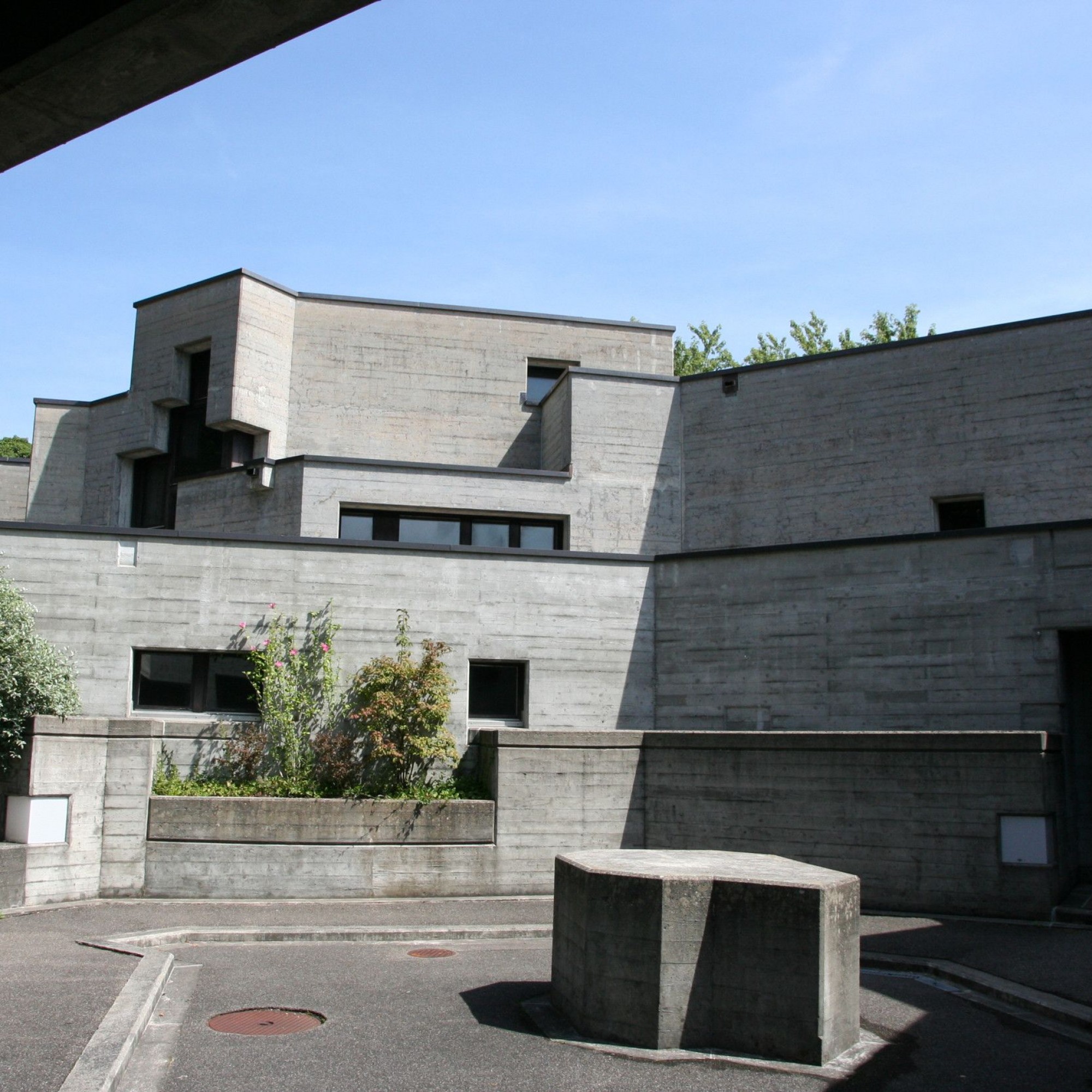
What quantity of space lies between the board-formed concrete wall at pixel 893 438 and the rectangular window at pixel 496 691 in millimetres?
5965

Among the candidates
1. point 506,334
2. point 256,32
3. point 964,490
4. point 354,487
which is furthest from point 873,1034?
point 506,334

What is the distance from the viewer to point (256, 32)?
9.12 ft

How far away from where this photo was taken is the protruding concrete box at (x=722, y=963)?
7.55 m

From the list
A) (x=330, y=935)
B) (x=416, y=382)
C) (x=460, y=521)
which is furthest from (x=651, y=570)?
(x=416, y=382)

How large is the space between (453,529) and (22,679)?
362 inches

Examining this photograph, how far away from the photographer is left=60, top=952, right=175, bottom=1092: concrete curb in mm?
6453

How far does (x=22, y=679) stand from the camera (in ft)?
44.2

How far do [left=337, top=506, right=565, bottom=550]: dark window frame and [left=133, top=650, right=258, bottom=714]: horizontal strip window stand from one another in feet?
15.8

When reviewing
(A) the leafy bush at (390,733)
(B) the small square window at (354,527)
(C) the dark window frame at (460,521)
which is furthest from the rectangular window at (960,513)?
(B) the small square window at (354,527)

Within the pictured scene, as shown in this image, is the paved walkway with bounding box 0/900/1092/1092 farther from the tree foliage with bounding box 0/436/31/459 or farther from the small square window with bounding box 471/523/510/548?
the tree foliage with bounding box 0/436/31/459

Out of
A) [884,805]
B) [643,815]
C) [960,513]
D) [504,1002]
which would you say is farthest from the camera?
[960,513]

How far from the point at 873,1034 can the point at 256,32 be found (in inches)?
319

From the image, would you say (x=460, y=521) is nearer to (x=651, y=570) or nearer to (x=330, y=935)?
(x=651, y=570)

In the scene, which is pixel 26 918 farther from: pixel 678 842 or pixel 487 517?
pixel 487 517
